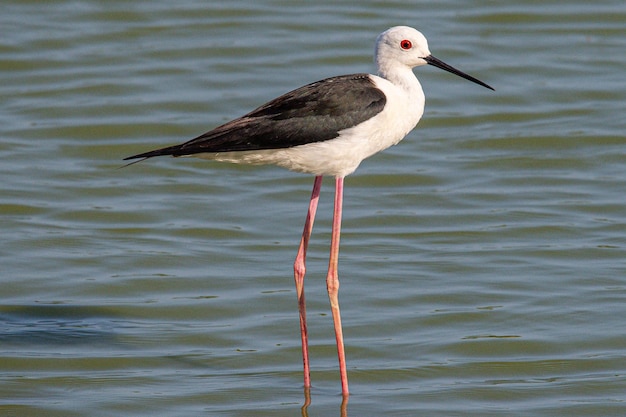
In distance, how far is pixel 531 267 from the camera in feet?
31.4

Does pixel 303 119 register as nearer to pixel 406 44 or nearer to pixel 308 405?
pixel 406 44

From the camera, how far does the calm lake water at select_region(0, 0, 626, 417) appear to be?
790 cm

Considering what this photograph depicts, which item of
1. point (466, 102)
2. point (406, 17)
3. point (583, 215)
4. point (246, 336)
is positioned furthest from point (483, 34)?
point (246, 336)

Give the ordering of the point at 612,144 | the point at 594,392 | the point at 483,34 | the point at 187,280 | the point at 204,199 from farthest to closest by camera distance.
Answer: the point at 483,34, the point at 612,144, the point at 204,199, the point at 187,280, the point at 594,392

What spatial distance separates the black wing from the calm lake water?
1.56 m

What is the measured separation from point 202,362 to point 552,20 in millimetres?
8937

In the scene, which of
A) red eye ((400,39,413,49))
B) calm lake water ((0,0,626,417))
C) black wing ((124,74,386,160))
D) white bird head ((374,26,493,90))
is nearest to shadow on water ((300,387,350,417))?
calm lake water ((0,0,626,417))

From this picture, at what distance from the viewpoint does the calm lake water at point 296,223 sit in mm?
7898

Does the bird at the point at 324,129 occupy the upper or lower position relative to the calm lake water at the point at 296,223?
upper

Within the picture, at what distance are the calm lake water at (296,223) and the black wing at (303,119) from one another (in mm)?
1561

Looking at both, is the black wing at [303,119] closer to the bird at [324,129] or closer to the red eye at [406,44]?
the bird at [324,129]

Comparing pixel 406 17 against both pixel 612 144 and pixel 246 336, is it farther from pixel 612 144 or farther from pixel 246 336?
pixel 246 336

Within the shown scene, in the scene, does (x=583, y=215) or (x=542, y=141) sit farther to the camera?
(x=542, y=141)

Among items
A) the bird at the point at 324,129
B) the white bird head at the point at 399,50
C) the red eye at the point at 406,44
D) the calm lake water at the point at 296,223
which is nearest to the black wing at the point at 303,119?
the bird at the point at 324,129
